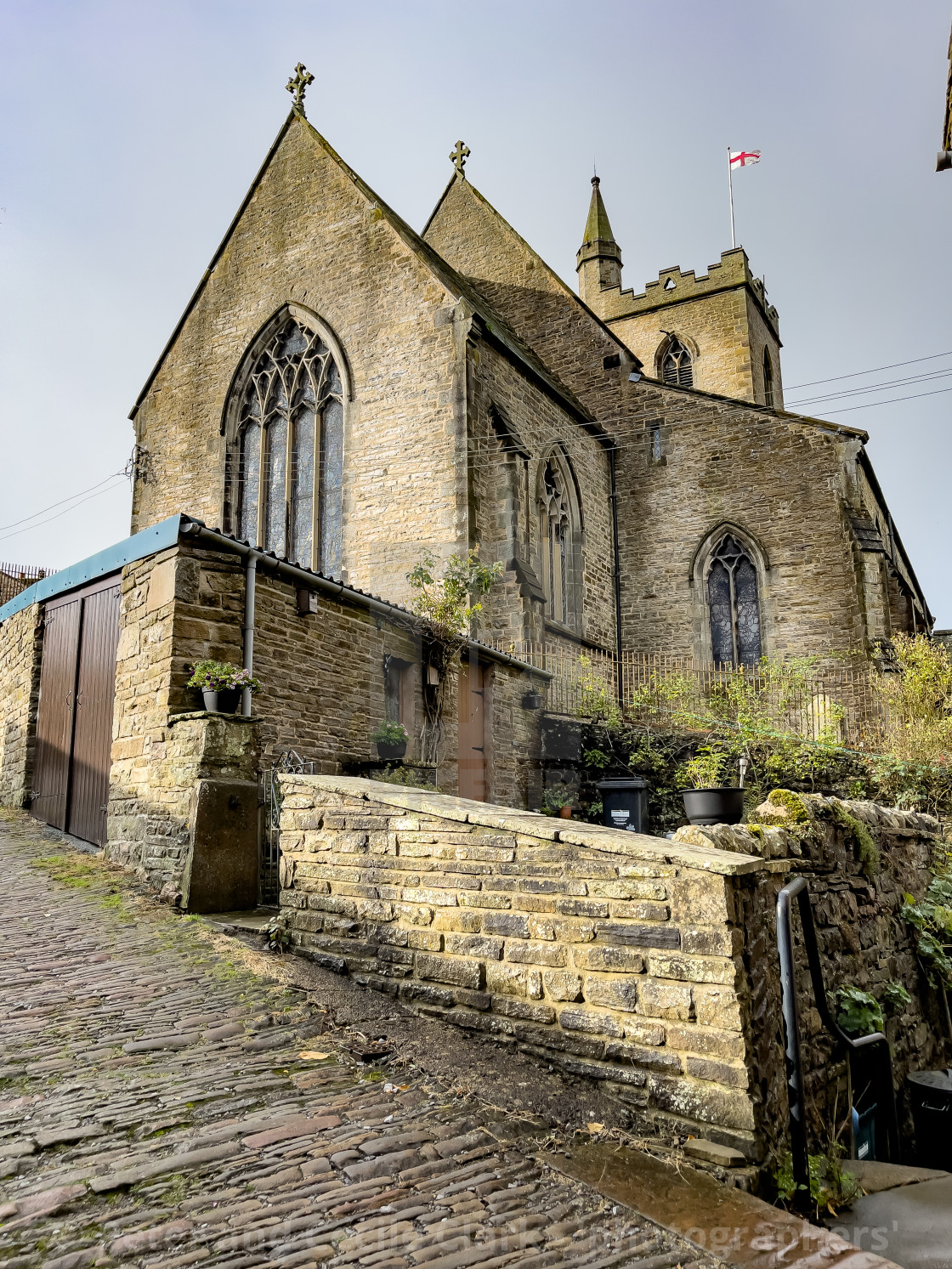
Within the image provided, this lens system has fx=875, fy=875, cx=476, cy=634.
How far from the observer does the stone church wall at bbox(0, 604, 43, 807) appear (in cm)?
1078

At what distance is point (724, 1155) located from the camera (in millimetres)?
3686

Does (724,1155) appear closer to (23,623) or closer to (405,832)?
(405,832)

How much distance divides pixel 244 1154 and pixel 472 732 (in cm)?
938

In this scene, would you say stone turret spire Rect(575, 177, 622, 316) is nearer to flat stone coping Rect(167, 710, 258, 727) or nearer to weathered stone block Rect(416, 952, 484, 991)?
flat stone coping Rect(167, 710, 258, 727)

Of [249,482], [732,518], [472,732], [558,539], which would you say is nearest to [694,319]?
[732,518]

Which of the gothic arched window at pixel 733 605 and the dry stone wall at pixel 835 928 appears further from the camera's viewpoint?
the gothic arched window at pixel 733 605

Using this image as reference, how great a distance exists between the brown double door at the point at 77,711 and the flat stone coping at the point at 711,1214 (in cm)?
662

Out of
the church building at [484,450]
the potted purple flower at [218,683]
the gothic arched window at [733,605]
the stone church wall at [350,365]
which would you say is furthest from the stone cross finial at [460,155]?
the potted purple flower at [218,683]

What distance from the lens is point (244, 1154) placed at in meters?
3.33

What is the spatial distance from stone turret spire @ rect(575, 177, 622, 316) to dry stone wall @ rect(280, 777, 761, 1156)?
29.8 m

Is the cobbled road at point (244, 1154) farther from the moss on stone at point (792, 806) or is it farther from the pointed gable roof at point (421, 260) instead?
the pointed gable roof at point (421, 260)

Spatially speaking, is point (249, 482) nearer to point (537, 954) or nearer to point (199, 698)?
point (199, 698)

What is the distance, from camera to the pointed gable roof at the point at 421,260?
15922mm

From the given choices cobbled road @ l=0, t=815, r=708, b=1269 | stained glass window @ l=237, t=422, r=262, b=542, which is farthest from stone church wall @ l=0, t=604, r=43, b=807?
cobbled road @ l=0, t=815, r=708, b=1269
